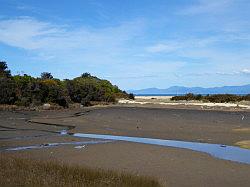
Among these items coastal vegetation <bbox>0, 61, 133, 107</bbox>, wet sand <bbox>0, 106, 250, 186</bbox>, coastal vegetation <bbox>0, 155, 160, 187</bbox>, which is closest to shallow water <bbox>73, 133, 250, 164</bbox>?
wet sand <bbox>0, 106, 250, 186</bbox>

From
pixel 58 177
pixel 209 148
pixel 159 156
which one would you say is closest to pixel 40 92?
pixel 209 148

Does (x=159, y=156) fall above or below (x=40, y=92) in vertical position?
below

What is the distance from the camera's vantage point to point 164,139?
28375 millimetres

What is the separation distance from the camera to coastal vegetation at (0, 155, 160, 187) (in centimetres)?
1198

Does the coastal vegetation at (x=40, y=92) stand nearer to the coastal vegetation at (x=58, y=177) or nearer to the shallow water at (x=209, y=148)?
the shallow water at (x=209, y=148)

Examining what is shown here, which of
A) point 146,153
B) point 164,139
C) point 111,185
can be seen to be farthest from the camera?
point 164,139

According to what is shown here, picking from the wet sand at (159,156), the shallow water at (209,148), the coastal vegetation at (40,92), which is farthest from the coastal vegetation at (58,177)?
the coastal vegetation at (40,92)

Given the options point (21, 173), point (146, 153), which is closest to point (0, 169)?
point (21, 173)

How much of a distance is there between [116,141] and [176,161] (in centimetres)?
823

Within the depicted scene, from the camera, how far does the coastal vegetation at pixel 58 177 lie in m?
12.0

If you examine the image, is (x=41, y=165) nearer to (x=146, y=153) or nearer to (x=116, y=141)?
(x=146, y=153)

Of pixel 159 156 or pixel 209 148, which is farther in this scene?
pixel 209 148

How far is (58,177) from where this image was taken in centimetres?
1291

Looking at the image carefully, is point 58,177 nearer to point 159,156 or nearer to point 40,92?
point 159,156
